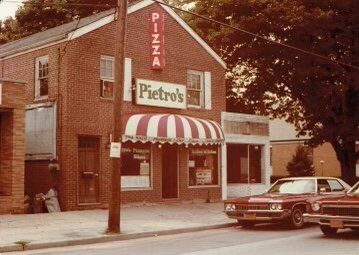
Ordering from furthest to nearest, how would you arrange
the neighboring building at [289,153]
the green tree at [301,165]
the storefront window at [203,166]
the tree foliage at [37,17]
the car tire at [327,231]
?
the neighboring building at [289,153] → the green tree at [301,165] → the tree foliage at [37,17] → the storefront window at [203,166] → the car tire at [327,231]

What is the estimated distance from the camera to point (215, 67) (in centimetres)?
2561

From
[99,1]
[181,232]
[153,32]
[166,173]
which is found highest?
[99,1]

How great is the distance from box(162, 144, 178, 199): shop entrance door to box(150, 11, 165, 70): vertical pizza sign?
328 centimetres

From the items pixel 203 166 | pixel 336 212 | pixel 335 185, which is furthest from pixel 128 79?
pixel 336 212

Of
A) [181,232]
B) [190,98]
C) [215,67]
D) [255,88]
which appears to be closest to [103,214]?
[181,232]

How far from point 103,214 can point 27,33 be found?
76.6ft

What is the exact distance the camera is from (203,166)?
2478 cm

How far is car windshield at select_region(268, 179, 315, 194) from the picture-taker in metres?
16.2

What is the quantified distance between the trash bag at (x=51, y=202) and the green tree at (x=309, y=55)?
11358mm

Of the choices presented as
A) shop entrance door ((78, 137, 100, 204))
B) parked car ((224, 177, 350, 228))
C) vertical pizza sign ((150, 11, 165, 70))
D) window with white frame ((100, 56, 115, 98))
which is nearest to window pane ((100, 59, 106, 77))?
window with white frame ((100, 56, 115, 98))

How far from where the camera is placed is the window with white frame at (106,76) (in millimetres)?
21344

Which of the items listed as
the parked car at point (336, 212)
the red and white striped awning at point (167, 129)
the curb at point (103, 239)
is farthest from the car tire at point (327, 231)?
the red and white striped awning at point (167, 129)

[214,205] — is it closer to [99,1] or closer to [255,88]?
[255,88]

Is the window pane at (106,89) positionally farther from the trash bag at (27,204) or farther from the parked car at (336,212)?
the parked car at (336,212)
